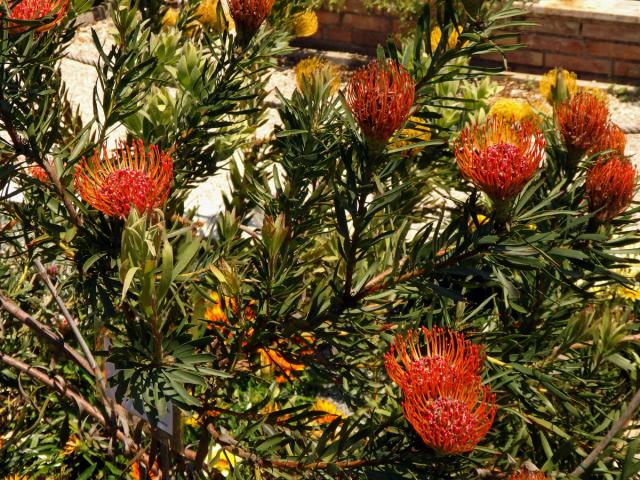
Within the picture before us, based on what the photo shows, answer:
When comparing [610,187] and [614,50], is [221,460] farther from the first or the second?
[614,50]

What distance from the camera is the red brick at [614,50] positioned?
6004 millimetres

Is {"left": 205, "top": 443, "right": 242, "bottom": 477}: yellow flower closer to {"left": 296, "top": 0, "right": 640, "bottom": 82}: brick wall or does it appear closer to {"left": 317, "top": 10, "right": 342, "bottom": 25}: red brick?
{"left": 296, "top": 0, "right": 640, "bottom": 82}: brick wall

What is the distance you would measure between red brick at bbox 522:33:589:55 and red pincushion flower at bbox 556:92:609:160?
550 centimetres

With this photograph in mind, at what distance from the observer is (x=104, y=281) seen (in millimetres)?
894

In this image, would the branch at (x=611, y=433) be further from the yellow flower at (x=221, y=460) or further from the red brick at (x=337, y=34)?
the red brick at (x=337, y=34)

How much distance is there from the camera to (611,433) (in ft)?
2.79

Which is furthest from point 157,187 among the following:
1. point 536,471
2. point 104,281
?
point 536,471

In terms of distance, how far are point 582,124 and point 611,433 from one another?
400 millimetres

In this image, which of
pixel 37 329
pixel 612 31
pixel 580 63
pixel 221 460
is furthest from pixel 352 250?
pixel 580 63

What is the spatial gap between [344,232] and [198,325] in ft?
0.68

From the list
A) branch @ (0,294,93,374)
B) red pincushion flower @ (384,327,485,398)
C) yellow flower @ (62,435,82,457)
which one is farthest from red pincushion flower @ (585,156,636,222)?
yellow flower @ (62,435,82,457)

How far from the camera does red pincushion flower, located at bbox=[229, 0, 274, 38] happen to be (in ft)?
3.16

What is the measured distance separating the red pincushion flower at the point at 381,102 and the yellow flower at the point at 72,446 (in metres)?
1.50

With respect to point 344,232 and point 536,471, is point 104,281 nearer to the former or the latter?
point 344,232
